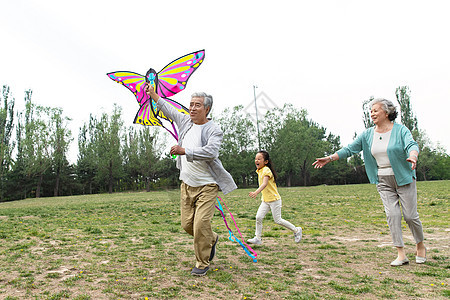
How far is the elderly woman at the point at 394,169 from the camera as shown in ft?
13.3

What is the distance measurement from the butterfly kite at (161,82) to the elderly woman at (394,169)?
2501 mm

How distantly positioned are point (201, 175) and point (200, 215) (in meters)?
0.47

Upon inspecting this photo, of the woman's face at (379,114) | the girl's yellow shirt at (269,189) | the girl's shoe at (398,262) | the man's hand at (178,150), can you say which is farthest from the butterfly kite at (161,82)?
the woman's face at (379,114)

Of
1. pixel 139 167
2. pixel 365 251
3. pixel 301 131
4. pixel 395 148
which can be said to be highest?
pixel 301 131

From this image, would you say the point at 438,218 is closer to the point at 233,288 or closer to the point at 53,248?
the point at 233,288

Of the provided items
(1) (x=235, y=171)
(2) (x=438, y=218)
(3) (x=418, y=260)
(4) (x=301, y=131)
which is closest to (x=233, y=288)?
(3) (x=418, y=260)

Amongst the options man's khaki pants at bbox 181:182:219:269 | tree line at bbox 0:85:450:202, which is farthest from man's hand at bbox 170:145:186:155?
tree line at bbox 0:85:450:202

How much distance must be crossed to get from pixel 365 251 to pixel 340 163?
52.5 metres

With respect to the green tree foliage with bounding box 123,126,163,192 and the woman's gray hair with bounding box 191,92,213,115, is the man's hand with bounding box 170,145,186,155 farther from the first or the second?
the green tree foliage with bounding box 123,126,163,192

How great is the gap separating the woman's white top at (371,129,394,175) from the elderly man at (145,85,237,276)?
6.28 feet

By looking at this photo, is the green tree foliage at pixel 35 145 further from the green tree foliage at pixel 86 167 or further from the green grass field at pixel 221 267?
the green grass field at pixel 221 267

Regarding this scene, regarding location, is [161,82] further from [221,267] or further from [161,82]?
[221,267]

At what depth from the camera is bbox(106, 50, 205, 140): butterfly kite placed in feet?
14.8

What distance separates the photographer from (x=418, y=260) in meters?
4.07
